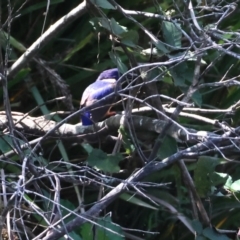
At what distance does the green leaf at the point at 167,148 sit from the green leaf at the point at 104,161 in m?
0.12

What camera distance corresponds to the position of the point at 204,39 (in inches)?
55.2

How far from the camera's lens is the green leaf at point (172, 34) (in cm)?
161

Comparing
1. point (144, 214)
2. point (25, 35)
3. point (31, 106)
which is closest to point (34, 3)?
point (25, 35)

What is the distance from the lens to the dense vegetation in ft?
4.84

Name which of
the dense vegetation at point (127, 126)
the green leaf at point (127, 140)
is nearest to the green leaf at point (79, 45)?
the dense vegetation at point (127, 126)

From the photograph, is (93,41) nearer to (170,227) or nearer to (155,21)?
(155,21)

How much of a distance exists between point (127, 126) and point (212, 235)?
1.27 ft

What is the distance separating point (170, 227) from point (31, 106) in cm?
70

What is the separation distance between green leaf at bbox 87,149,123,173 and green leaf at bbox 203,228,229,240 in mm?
304

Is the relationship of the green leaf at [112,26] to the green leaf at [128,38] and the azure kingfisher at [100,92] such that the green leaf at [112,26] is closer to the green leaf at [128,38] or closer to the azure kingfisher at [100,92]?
the green leaf at [128,38]

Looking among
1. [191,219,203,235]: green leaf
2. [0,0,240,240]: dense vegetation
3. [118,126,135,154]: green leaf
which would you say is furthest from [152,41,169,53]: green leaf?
[191,219,203,235]: green leaf

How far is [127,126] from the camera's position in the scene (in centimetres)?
176

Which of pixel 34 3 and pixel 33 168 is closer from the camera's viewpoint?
pixel 33 168

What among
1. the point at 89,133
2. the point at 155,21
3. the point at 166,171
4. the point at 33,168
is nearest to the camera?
the point at 33,168
